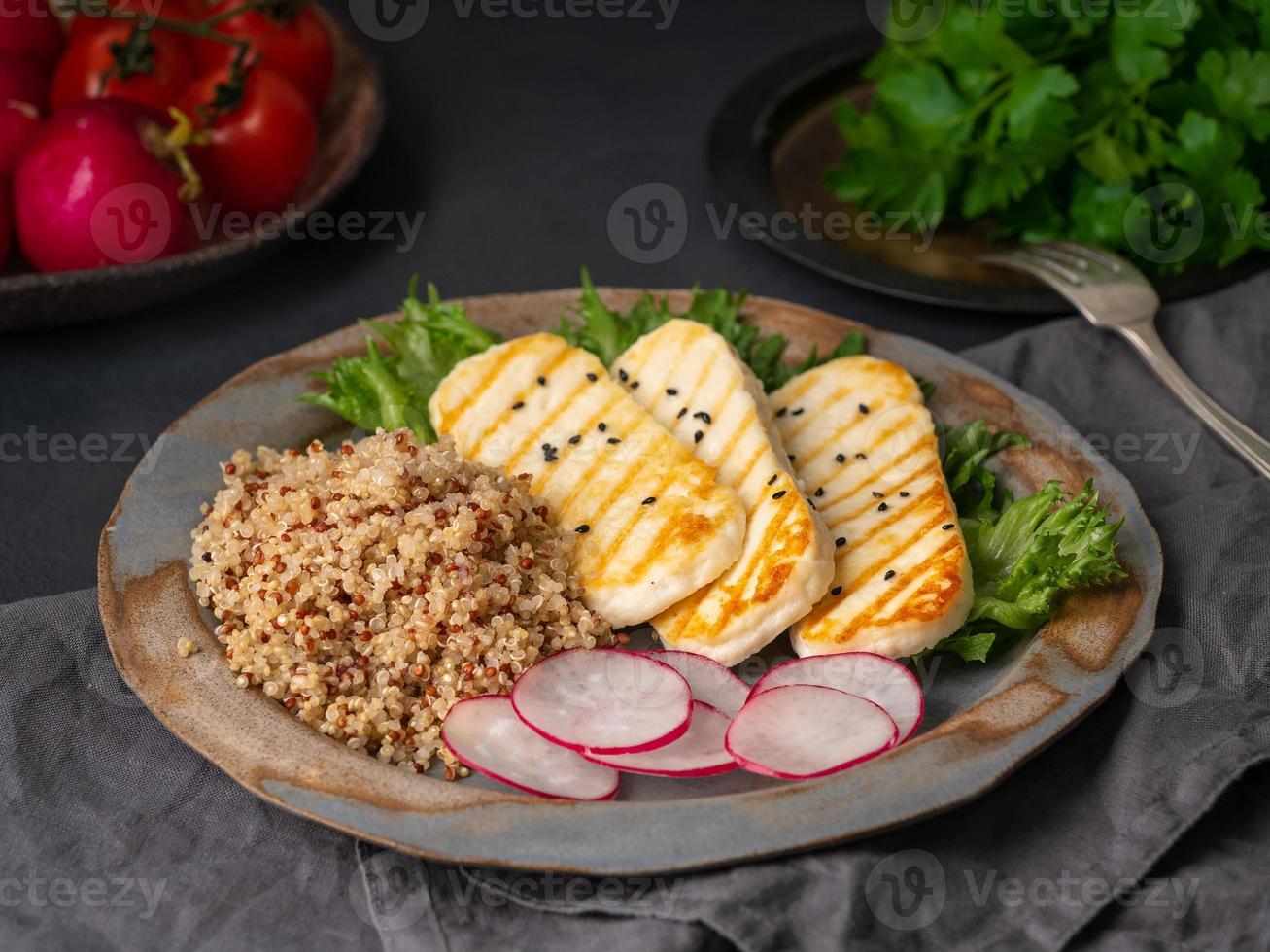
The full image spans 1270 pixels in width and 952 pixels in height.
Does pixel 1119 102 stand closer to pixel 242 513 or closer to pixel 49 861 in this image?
pixel 242 513

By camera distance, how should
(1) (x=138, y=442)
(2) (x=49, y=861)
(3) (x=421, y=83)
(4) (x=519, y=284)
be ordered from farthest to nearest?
1. (3) (x=421, y=83)
2. (4) (x=519, y=284)
3. (1) (x=138, y=442)
4. (2) (x=49, y=861)

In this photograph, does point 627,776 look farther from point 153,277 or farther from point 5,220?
point 5,220

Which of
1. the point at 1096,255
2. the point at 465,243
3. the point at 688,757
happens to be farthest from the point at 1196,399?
the point at 465,243

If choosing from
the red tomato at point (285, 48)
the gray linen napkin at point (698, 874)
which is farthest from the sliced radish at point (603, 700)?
the red tomato at point (285, 48)

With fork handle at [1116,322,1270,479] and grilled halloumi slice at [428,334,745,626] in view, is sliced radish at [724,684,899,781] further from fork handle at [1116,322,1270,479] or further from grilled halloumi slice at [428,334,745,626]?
fork handle at [1116,322,1270,479]

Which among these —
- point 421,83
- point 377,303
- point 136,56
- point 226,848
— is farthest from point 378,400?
point 421,83

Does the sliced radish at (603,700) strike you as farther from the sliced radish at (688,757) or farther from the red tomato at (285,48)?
the red tomato at (285,48)
